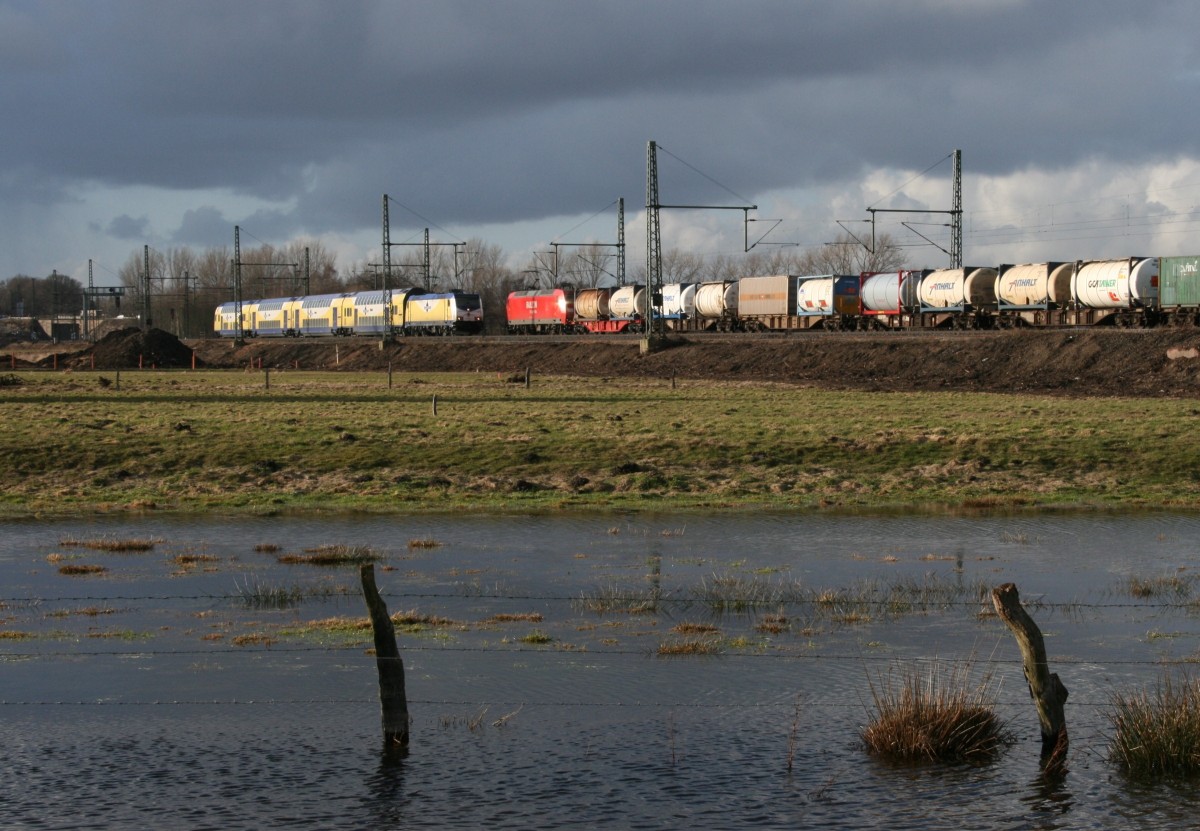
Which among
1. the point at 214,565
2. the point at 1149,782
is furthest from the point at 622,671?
the point at 214,565

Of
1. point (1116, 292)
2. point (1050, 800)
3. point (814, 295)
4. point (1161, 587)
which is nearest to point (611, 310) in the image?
point (814, 295)

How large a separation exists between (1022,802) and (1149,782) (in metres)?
1.16

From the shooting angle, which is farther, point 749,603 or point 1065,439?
point 1065,439

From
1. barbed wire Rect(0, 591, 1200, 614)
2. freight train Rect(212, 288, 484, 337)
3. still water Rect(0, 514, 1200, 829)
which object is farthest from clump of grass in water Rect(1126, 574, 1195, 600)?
freight train Rect(212, 288, 484, 337)

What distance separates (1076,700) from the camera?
12883 mm

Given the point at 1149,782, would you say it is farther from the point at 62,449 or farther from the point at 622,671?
the point at 62,449

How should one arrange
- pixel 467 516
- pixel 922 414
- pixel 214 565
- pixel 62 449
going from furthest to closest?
pixel 922 414, pixel 62 449, pixel 467 516, pixel 214 565

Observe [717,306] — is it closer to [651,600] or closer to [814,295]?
[814,295]

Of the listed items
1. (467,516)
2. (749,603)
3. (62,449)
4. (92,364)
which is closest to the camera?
(749,603)

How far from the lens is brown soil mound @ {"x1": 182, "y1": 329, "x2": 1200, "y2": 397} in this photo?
58.6 meters

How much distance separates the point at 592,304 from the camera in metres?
111

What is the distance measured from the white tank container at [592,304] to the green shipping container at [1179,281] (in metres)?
50.3

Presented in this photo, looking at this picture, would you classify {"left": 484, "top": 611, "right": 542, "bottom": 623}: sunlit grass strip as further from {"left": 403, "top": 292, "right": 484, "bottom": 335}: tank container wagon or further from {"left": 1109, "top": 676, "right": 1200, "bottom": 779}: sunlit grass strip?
{"left": 403, "top": 292, "right": 484, "bottom": 335}: tank container wagon

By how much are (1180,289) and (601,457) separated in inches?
1579
